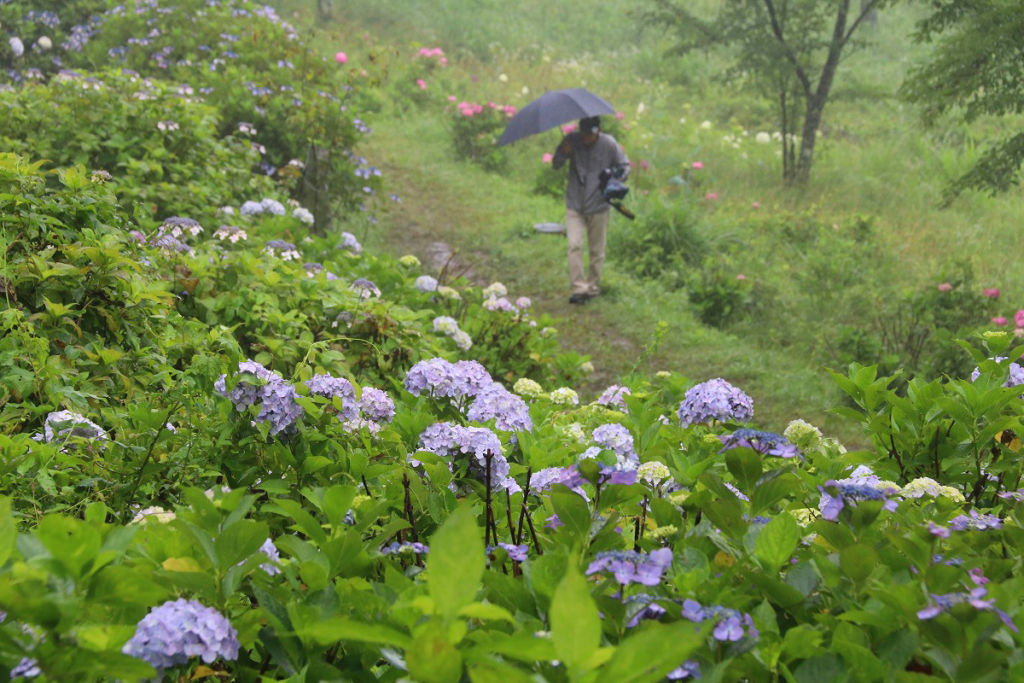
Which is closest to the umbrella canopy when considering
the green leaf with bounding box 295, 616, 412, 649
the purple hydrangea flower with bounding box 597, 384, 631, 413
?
the purple hydrangea flower with bounding box 597, 384, 631, 413

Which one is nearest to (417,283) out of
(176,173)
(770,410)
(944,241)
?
(176,173)

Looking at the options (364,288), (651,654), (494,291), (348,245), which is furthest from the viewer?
(348,245)

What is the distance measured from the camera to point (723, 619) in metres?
0.94

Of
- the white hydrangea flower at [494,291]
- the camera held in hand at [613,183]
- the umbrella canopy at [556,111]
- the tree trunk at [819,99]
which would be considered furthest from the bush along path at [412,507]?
the tree trunk at [819,99]

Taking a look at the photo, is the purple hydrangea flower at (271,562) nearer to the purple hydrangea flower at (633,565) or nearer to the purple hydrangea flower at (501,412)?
the purple hydrangea flower at (633,565)

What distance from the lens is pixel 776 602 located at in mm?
1070

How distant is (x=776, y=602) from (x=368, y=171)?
7.13m

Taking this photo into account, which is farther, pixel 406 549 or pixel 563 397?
pixel 563 397

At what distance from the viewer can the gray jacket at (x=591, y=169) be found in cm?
769

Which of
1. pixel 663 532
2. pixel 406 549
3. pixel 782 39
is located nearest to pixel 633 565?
pixel 663 532

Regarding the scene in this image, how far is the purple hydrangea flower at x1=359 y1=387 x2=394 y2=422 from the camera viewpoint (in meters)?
2.12

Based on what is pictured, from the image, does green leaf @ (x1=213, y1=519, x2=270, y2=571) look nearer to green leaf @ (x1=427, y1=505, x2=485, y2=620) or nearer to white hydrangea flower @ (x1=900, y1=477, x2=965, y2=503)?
green leaf @ (x1=427, y1=505, x2=485, y2=620)

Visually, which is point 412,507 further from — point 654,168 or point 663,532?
point 654,168

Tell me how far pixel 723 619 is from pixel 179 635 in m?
0.63
